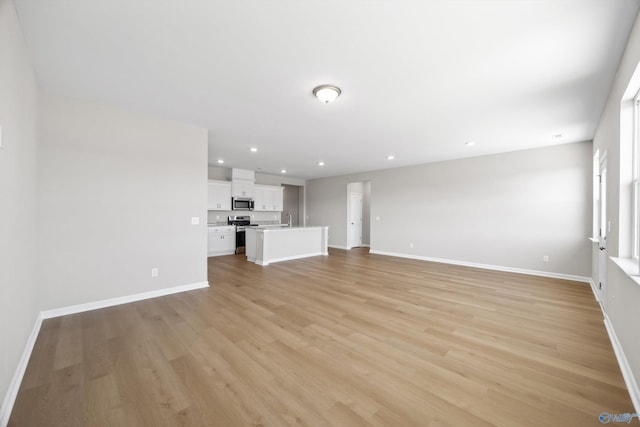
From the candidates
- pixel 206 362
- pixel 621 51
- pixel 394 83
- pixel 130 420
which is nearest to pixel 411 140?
pixel 394 83

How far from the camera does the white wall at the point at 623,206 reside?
179 cm

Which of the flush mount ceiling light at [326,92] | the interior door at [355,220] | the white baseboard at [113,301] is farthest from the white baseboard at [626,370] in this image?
the interior door at [355,220]

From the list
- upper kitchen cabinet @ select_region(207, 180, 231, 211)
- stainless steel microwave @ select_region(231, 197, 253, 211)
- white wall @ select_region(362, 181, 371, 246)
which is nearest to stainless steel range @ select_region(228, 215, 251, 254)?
stainless steel microwave @ select_region(231, 197, 253, 211)

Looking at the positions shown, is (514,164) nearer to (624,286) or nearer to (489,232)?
(489,232)

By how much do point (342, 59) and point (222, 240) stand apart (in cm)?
643

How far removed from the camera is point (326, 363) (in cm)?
210

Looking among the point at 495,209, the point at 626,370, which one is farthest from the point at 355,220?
the point at 626,370

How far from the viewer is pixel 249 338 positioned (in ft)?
8.22

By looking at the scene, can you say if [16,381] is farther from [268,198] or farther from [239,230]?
[268,198]

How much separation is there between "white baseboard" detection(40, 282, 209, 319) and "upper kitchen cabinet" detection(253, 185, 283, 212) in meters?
4.62

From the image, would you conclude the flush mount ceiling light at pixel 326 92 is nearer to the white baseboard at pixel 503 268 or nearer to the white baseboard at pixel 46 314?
the white baseboard at pixel 46 314

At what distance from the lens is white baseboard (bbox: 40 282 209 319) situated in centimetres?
295

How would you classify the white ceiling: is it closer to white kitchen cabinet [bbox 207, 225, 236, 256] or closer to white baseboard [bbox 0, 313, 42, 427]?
white baseboard [bbox 0, 313, 42, 427]

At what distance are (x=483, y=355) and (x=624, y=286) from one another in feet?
4.12
